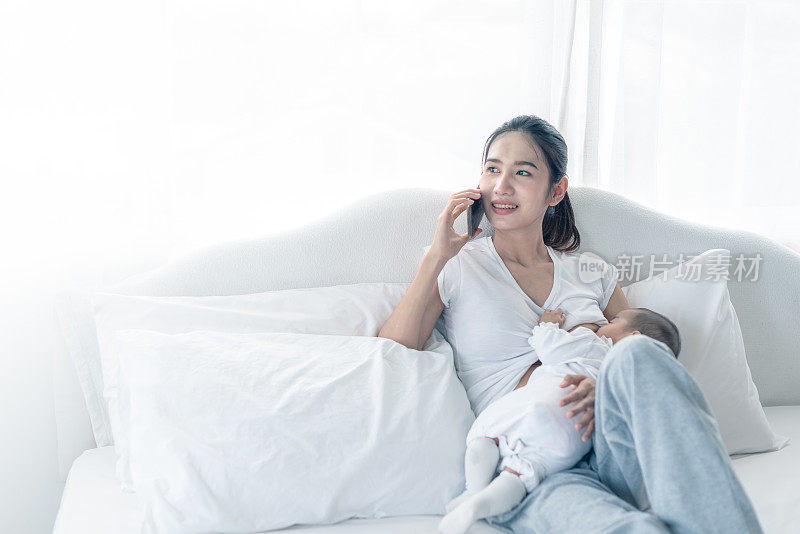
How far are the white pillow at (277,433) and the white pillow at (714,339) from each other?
2.24 feet

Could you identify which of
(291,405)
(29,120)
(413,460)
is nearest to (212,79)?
(29,120)

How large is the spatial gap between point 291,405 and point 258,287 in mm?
464

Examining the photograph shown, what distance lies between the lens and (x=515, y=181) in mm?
1720

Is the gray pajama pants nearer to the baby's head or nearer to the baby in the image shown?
the baby

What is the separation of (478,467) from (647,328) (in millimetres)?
594

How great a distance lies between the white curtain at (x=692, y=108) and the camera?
2.08 m

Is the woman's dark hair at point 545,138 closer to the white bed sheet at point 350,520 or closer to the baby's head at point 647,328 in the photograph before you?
the baby's head at point 647,328

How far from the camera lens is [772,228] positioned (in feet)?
7.70

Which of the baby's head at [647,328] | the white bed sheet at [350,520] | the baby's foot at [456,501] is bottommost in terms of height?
the white bed sheet at [350,520]

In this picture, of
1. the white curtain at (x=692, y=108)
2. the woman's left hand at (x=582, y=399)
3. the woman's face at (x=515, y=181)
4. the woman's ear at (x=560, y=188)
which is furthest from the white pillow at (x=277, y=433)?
the white curtain at (x=692, y=108)

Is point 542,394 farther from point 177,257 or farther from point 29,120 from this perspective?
point 29,120

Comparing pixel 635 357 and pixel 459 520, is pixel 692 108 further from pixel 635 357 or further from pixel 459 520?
pixel 459 520

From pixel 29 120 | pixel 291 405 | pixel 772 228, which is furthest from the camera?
pixel 772 228

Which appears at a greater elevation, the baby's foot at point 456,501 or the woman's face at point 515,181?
the woman's face at point 515,181
